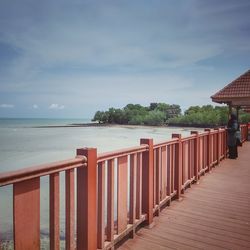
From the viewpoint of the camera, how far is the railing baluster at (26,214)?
1.89 metres

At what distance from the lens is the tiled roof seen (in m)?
15.6

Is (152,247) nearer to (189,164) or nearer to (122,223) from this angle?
(122,223)

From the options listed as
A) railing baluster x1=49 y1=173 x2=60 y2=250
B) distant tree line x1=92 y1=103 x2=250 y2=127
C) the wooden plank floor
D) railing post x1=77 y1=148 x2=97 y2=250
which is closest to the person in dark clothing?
the wooden plank floor

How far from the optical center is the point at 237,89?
16312mm

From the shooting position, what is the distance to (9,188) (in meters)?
12.5

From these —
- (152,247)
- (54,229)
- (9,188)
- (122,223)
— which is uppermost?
(54,229)

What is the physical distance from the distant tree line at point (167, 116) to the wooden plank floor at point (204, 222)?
63.4 m

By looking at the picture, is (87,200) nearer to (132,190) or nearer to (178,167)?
(132,190)

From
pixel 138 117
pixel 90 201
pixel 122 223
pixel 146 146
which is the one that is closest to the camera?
pixel 90 201

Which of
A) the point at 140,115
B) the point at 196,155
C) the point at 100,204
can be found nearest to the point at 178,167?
the point at 196,155

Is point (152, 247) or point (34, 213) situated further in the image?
point (152, 247)

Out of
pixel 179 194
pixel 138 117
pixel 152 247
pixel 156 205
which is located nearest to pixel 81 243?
pixel 152 247

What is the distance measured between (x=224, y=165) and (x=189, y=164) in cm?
335

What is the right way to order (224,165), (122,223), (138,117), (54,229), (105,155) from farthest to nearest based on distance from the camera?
(138,117) < (224,165) < (122,223) < (105,155) < (54,229)
